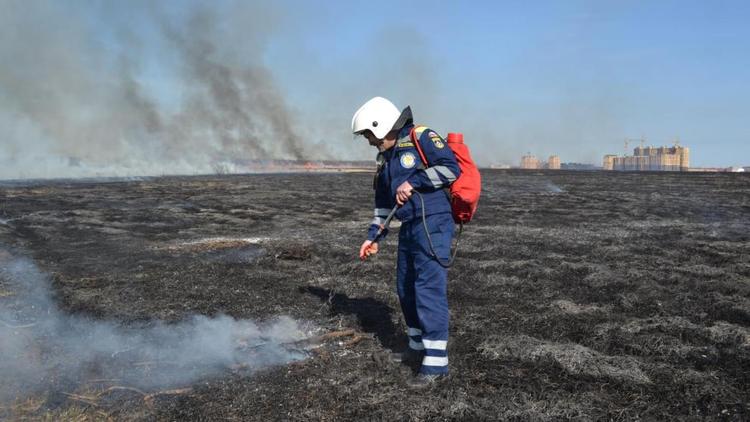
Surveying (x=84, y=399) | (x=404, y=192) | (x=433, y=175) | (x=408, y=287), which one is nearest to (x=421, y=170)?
(x=433, y=175)

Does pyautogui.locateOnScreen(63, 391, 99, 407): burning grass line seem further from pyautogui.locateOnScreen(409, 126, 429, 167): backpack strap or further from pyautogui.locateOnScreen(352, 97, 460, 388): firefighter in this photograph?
pyautogui.locateOnScreen(409, 126, 429, 167): backpack strap

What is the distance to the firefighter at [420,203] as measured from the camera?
3791 millimetres

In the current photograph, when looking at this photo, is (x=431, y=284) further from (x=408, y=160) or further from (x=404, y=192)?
(x=408, y=160)

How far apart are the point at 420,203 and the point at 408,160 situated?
1.09ft

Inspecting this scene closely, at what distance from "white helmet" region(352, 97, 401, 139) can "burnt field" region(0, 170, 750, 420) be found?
5.94 feet

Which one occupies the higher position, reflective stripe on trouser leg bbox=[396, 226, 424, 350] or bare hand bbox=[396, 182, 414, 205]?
bare hand bbox=[396, 182, 414, 205]

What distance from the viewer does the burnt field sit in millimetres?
3457

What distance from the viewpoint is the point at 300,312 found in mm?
5500

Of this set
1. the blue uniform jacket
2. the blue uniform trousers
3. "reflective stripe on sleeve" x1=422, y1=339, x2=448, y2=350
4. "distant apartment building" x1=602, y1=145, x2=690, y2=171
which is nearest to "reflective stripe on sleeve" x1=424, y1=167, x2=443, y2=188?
the blue uniform jacket

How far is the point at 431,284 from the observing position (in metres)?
3.87

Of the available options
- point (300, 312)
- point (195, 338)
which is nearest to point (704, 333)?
point (300, 312)

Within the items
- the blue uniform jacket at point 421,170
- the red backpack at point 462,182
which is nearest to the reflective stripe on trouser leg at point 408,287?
the blue uniform jacket at point 421,170

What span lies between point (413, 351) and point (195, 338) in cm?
197

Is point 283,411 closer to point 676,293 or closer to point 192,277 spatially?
point 192,277
